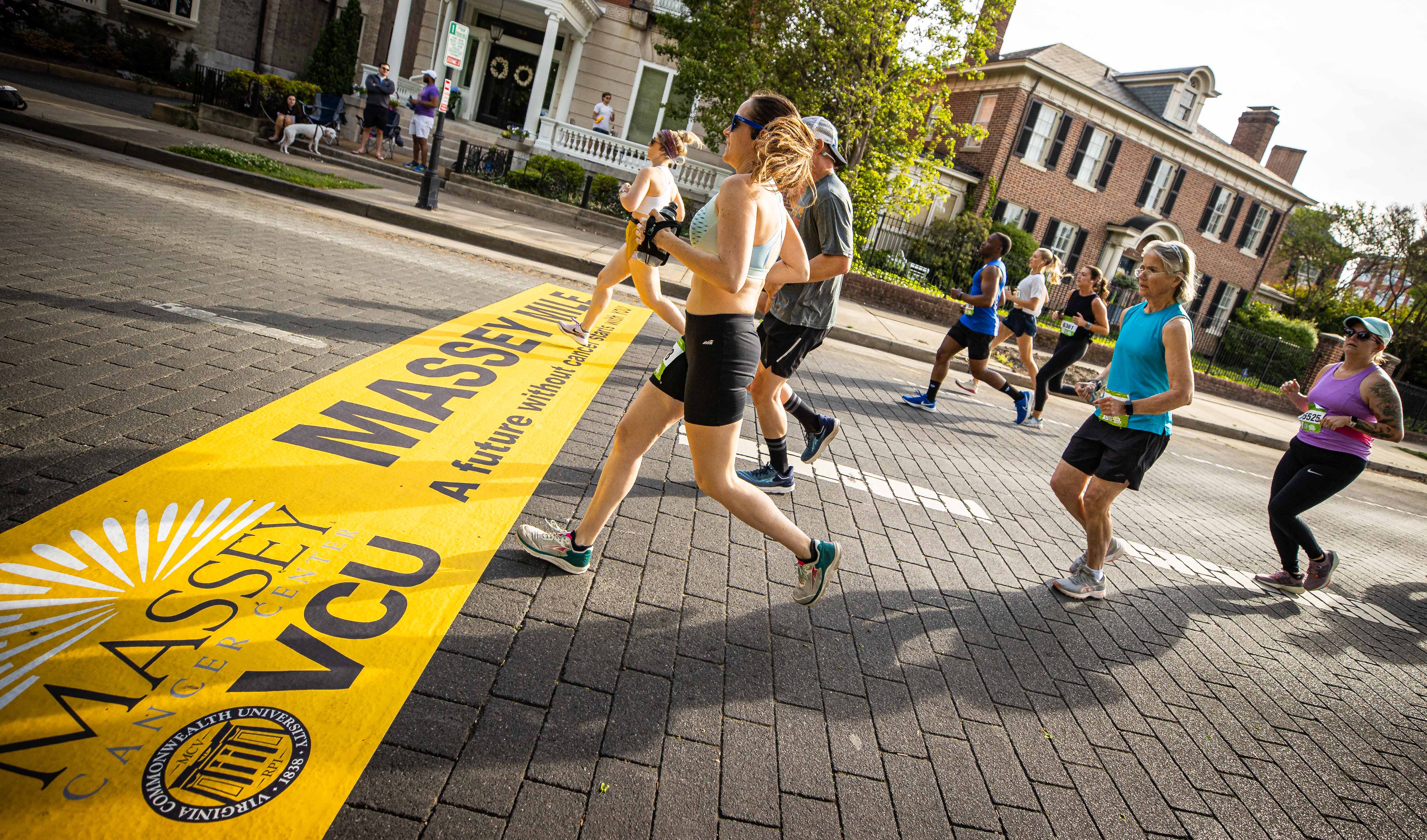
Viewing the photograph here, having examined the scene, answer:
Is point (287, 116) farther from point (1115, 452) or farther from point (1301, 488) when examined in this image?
point (1301, 488)

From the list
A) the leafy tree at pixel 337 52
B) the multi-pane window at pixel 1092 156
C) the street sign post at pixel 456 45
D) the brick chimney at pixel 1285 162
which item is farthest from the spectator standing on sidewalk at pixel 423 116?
the brick chimney at pixel 1285 162

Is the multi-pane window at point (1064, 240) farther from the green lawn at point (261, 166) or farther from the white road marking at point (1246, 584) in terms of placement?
the white road marking at point (1246, 584)

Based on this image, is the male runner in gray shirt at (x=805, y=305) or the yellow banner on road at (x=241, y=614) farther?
the male runner in gray shirt at (x=805, y=305)

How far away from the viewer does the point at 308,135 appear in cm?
1620

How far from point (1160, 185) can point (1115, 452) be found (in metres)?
32.4

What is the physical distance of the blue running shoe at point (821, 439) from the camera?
5.34m

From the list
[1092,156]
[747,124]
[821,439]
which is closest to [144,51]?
[821,439]

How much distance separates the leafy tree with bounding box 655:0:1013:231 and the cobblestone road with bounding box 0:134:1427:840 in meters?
12.3

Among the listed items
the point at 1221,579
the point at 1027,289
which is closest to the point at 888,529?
the point at 1221,579

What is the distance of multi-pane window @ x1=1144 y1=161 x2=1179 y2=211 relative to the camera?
99.2 feet

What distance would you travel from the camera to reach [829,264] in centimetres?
434

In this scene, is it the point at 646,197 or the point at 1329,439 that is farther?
the point at 646,197

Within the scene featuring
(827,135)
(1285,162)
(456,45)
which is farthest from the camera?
(1285,162)

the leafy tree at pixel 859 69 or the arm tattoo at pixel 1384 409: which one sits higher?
the leafy tree at pixel 859 69
